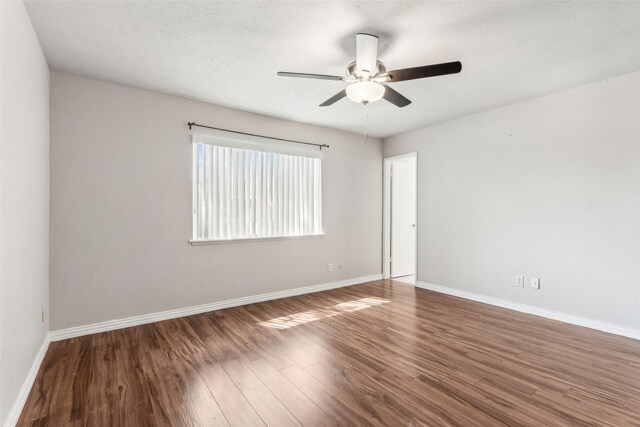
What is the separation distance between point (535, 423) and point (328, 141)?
396 centimetres

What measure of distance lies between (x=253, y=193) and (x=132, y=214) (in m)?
1.39

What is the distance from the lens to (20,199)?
1824 mm

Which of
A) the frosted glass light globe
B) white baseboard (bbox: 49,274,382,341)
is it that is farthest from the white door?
the frosted glass light globe

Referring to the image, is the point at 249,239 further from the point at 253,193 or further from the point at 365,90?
the point at 365,90

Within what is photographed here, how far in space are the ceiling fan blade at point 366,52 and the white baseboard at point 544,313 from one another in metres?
3.30

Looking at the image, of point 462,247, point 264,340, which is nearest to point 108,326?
point 264,340

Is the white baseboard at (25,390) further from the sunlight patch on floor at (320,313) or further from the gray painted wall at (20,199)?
the sunlight patch on floor at (320,313)

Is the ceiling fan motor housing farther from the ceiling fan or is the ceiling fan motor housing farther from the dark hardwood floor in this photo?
the dark hardwood floor

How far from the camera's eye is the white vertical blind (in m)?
3.53

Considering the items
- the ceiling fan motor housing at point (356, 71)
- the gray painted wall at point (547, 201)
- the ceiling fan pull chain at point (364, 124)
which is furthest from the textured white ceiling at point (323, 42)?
the ceiling fan pull chain at point (364, 124)

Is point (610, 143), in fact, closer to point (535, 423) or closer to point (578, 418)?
point (578, 418)

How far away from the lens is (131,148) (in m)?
3.08

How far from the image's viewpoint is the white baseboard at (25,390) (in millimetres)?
1613

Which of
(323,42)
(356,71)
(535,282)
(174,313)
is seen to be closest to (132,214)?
(174,313)
